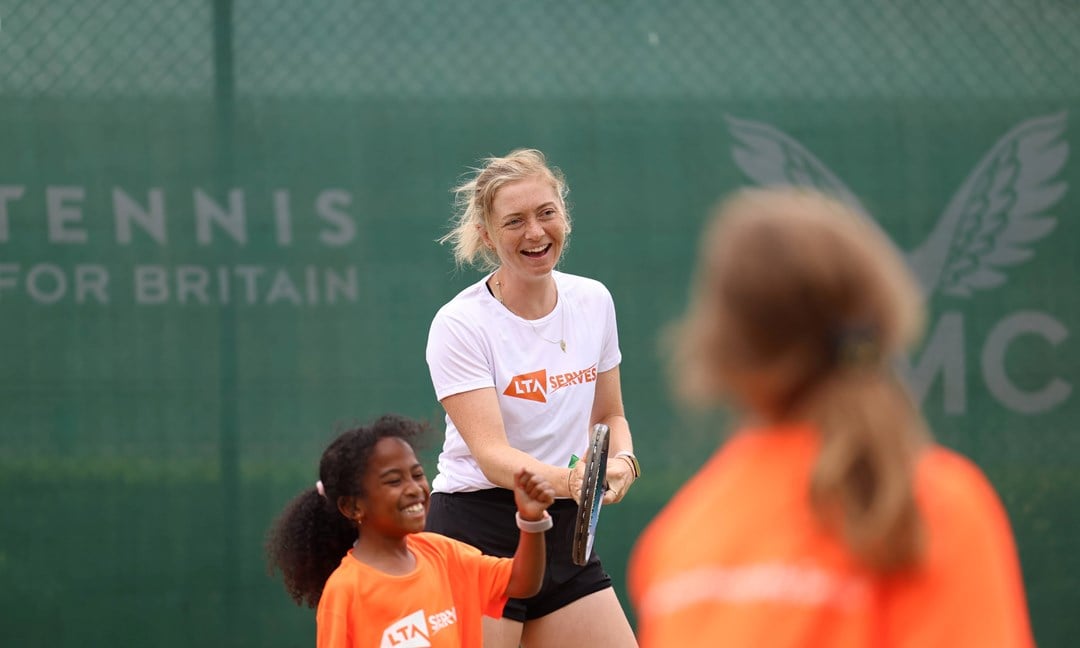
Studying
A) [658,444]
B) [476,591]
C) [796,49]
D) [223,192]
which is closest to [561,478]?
[476,591]

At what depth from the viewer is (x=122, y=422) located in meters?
4.50

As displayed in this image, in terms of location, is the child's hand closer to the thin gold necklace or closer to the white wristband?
the white wristband

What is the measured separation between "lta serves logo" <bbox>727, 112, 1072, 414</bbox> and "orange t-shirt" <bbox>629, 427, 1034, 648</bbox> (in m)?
3.55

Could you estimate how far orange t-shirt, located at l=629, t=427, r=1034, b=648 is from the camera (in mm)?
1275

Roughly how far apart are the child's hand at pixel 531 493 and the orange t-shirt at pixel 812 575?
1593 millimetres

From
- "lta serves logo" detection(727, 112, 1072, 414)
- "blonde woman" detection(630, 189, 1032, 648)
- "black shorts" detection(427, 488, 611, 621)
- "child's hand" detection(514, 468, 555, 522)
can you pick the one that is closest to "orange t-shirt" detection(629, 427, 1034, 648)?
"blonde woman" detection(630, 189, 1032, 648)

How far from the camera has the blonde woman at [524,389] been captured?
335 cm

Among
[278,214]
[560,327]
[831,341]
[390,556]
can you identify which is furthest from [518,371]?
[831,341]

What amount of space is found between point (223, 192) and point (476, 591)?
6.00 feet

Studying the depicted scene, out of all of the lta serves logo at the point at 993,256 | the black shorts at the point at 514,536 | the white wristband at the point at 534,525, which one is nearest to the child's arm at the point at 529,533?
the white wristband at the point at 534,525

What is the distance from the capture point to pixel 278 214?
4.50m

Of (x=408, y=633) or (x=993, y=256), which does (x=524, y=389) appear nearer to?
(x=408, y=633)

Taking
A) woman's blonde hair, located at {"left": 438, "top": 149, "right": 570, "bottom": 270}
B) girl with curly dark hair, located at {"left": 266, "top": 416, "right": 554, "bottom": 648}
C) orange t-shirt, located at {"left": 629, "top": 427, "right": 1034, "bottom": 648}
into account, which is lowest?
girl with curly dark hair, located at {"left": 266, "top": 416, "right": 554, "bottom": 648}

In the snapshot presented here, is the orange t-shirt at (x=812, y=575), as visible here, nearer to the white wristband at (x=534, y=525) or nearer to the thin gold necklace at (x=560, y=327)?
the white wristband at (x=534, y=525)
